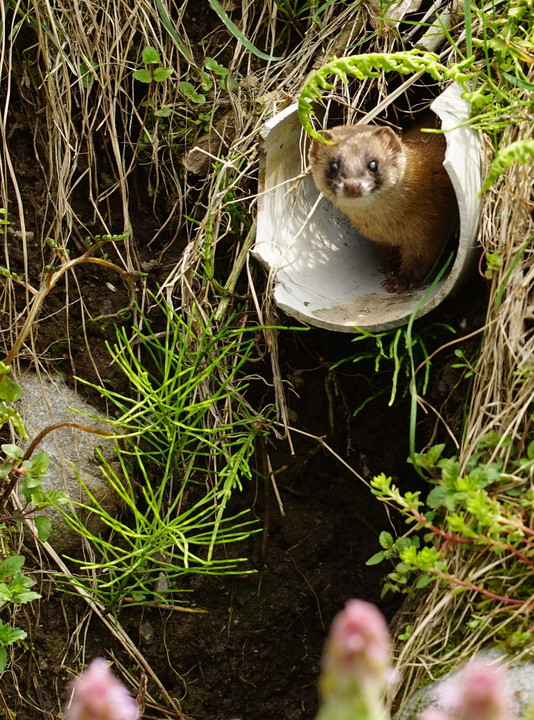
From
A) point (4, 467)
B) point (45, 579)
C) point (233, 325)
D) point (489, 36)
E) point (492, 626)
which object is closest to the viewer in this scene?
point (492, 626)

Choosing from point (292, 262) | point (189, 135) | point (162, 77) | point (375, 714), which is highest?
point (375, 714)

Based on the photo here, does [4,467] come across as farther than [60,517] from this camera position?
No

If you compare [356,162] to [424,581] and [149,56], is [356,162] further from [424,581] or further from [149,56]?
[424,581]

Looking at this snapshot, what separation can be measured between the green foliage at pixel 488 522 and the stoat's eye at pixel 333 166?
4.21 ft

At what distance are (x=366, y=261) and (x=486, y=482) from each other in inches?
64.1

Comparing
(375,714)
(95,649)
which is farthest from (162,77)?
(375,714)

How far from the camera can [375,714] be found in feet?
2.17

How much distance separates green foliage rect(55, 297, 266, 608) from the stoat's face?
0.65 meters

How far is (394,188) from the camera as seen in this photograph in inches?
121

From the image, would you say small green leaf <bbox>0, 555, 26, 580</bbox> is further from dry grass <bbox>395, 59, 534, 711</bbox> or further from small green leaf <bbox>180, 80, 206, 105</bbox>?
small green leaf <bbox>180, 80, 206, 105</bbox>

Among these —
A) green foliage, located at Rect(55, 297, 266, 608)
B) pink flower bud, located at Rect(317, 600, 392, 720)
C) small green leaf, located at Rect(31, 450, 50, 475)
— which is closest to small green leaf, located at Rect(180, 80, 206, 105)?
green foliage, located at Rect(55, 297, 266, 608)

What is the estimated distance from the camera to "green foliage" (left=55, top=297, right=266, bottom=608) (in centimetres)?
267

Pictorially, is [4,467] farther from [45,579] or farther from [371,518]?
[371,518]

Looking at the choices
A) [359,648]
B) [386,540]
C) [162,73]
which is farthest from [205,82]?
[359,648]
